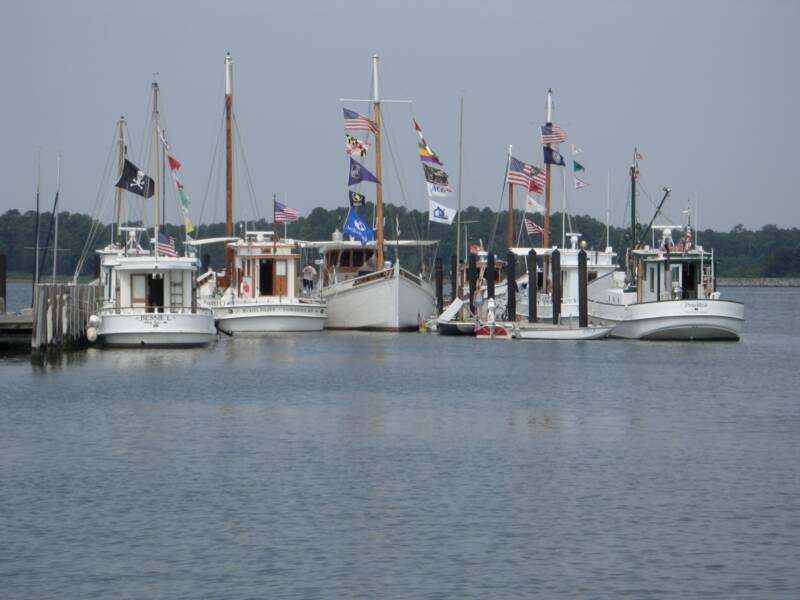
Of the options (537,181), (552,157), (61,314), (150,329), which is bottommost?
(150,329)

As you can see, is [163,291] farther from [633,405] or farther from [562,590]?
[562,590]

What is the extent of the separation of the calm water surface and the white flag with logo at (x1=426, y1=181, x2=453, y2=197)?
2248cm

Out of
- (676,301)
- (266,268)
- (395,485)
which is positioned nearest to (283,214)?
(266,268)

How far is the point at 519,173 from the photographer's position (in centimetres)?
6888

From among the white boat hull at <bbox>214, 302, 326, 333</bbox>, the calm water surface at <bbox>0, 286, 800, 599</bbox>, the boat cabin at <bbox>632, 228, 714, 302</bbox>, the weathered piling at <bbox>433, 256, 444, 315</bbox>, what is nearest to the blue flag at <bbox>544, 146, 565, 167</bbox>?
the weathered piling at <bbox>433, 256, 444, 315</bbox>

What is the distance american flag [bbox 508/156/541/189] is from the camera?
225 feet

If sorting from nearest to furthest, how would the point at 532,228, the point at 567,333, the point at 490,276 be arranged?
1. the point at 567,333
2. the point at 490,276
3. the point at 532,228

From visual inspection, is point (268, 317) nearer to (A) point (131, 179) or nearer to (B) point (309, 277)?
(B) point (309, 277)

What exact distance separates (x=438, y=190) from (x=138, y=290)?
61.0 feet

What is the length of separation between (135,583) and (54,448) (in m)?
11.5

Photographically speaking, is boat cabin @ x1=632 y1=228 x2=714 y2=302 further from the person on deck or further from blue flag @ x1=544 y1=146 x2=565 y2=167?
the person on deck

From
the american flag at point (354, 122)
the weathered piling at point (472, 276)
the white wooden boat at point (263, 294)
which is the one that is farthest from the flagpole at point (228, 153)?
the weathered piling at point (472, 276)

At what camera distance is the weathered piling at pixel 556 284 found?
61719 mm

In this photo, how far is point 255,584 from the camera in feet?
63.0
